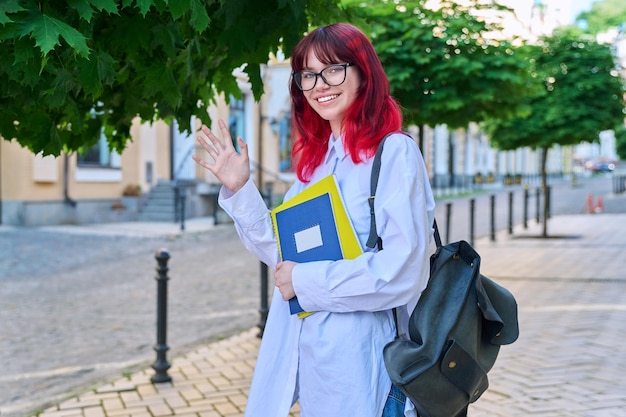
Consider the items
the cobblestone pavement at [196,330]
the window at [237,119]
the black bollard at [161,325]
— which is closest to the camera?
the cobblestone pavement at [196,330]

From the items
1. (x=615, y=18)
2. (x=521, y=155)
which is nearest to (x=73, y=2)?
(x=615, y=18)

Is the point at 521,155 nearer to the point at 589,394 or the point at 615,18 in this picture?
the point at 615,18

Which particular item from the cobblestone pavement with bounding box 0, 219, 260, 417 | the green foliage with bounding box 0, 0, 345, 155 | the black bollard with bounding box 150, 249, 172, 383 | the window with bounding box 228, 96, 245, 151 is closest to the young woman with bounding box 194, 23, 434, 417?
the green foliage with bounding box 0, 0, 345, 155

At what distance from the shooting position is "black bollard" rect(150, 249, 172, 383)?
A: 5.27 meters

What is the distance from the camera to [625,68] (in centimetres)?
1506

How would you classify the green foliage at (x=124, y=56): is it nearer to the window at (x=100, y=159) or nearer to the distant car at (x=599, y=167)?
the window at (x=100, y=159)

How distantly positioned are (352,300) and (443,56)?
628cm

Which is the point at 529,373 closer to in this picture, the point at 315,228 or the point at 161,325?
the point at 161,325

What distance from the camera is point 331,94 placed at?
2.07 meters

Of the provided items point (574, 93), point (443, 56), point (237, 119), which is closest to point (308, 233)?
point (443, 56)

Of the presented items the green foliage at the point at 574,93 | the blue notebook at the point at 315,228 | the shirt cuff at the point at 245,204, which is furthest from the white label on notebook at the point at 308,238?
the green foliage at the point at 574,93

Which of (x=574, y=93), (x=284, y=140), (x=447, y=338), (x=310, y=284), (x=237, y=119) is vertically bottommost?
(x=447, y=338)

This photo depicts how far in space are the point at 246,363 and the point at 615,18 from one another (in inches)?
1109

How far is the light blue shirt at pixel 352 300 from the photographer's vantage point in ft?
6.10
